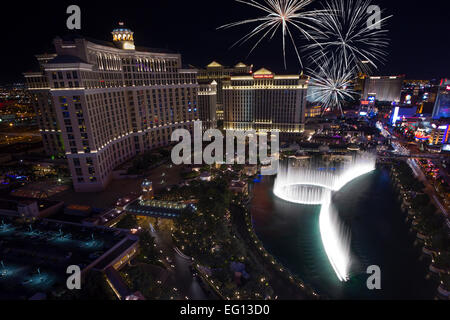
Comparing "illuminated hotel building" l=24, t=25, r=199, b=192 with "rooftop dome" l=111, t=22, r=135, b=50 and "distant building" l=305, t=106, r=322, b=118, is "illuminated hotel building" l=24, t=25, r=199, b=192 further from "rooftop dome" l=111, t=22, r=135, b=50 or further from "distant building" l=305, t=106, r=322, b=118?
"distant building" l=305, t=106, r=322, b=118

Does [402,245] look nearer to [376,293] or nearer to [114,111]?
[376,293]

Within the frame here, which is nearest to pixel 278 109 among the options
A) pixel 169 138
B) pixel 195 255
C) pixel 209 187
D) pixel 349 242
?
pixel 169 138

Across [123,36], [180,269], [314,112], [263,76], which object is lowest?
[180,269]

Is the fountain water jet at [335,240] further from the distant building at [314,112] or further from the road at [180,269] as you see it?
the distant building at [314,112]

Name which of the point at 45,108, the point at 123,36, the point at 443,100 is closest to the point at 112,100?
the point at 123,36

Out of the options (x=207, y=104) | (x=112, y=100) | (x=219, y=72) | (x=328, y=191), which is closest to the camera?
(x=328, y=191)

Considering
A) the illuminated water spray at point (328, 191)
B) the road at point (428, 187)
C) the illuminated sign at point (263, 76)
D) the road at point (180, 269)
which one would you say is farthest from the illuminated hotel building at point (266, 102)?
the road at point (180, 269)

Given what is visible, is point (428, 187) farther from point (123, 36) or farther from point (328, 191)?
point (123, 36)
